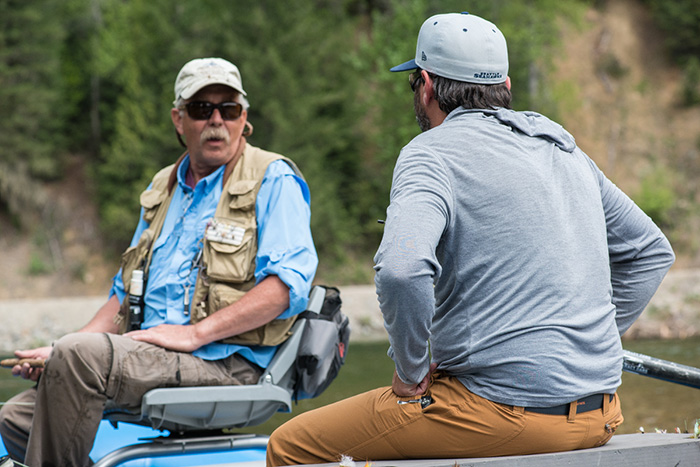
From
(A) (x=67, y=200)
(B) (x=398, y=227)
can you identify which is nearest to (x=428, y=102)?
(B) (x=398, y=227)

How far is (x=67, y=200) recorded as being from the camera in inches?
1123

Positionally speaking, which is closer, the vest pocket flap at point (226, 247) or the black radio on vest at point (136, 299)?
the vest pocket flap at point (226, 247)

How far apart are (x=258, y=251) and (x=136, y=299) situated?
1.90 ft

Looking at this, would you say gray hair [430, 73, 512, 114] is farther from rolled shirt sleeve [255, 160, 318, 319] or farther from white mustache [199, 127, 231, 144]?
white mustache [199, 127, 231, 144]

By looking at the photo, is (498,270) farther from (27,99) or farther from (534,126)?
(27,99)

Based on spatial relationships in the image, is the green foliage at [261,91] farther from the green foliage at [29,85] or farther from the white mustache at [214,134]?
the white mustache at [214,134]

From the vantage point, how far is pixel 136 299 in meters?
3.35

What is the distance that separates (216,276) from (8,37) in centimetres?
2831

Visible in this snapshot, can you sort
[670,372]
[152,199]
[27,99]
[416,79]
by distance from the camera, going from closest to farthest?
[416,79] → [670,372] → [152,199] → [27,99]

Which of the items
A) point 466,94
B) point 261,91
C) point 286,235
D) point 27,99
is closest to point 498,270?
point 466,94

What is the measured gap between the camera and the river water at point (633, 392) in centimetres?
723

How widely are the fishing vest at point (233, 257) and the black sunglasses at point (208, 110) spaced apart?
21cm

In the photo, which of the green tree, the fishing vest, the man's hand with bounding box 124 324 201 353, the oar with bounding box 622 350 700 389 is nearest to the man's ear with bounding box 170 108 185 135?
the fishing vest

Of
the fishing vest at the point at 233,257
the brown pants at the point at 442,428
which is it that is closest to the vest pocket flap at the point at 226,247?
the fishing vest at the point at 233,257
